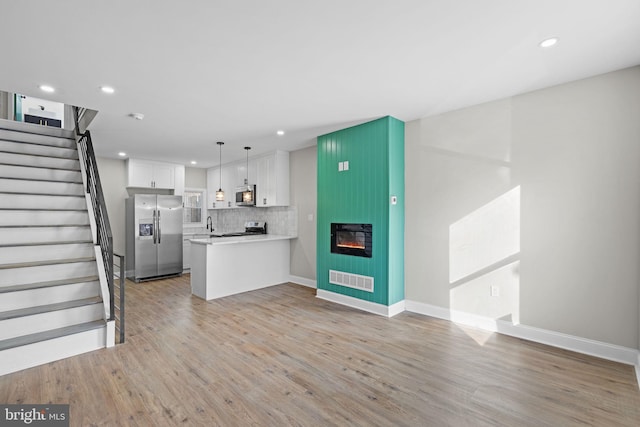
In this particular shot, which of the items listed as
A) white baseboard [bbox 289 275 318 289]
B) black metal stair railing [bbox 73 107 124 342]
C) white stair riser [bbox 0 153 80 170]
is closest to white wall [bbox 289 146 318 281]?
white baseboard [bbox 289 275 318 289]

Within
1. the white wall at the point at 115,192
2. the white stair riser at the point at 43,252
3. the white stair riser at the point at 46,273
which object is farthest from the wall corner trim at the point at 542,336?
the white wall at the point at 115,192

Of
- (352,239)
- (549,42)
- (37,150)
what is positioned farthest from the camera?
(352,239)

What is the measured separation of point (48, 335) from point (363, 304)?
3.46m

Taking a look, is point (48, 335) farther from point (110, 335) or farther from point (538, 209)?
point (538, 209)

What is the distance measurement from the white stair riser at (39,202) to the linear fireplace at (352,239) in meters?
3.45

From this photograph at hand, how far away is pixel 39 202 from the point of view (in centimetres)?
379

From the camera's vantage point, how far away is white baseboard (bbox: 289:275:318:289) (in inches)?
222

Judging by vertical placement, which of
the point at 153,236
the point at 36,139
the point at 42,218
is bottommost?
the point at 153,236

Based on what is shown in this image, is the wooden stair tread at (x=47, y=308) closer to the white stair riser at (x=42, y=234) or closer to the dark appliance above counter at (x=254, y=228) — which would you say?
the white stair riser at (x=42, y=234)

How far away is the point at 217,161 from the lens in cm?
715

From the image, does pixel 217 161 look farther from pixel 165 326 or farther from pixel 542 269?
pixel 542 269

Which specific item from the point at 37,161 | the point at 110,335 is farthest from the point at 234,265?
the point at 37,161

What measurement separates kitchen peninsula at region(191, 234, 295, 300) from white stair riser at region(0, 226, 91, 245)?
1.59 m

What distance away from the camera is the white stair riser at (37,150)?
13.7 feet
